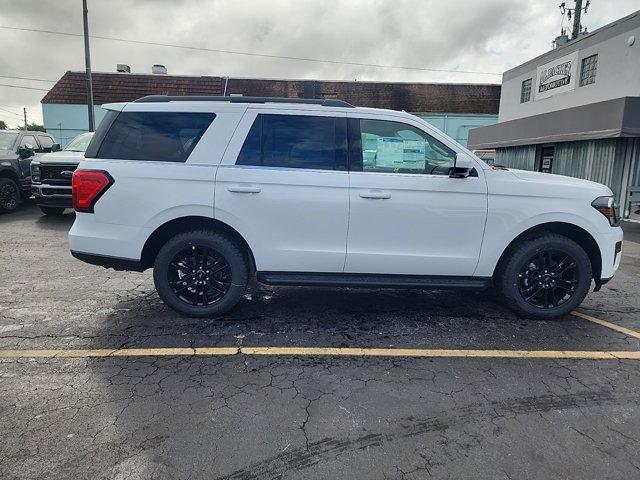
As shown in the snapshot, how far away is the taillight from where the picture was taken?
3.99 meters

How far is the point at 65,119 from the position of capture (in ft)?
88.5

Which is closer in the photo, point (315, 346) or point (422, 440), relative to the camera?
point (422, 440)

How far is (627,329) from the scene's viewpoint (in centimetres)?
428

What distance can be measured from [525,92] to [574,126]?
23.0 feet

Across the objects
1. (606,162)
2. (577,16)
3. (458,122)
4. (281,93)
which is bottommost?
(606,162)

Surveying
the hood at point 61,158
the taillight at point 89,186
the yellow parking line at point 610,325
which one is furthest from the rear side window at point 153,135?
the hood at point 61,158

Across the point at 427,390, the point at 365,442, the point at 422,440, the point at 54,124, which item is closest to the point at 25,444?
the point at 365,442

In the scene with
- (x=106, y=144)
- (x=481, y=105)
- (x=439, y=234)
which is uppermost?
(x=481, y=105)

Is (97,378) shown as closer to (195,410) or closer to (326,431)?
(195,410)

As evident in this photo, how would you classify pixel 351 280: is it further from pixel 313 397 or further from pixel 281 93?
pixel 281 93

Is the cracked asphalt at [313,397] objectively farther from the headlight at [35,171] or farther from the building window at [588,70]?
the building window at [588,70]

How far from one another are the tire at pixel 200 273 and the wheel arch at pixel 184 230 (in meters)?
0.07

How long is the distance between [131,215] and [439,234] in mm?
2918

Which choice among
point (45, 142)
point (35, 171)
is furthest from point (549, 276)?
point (45, 142)
